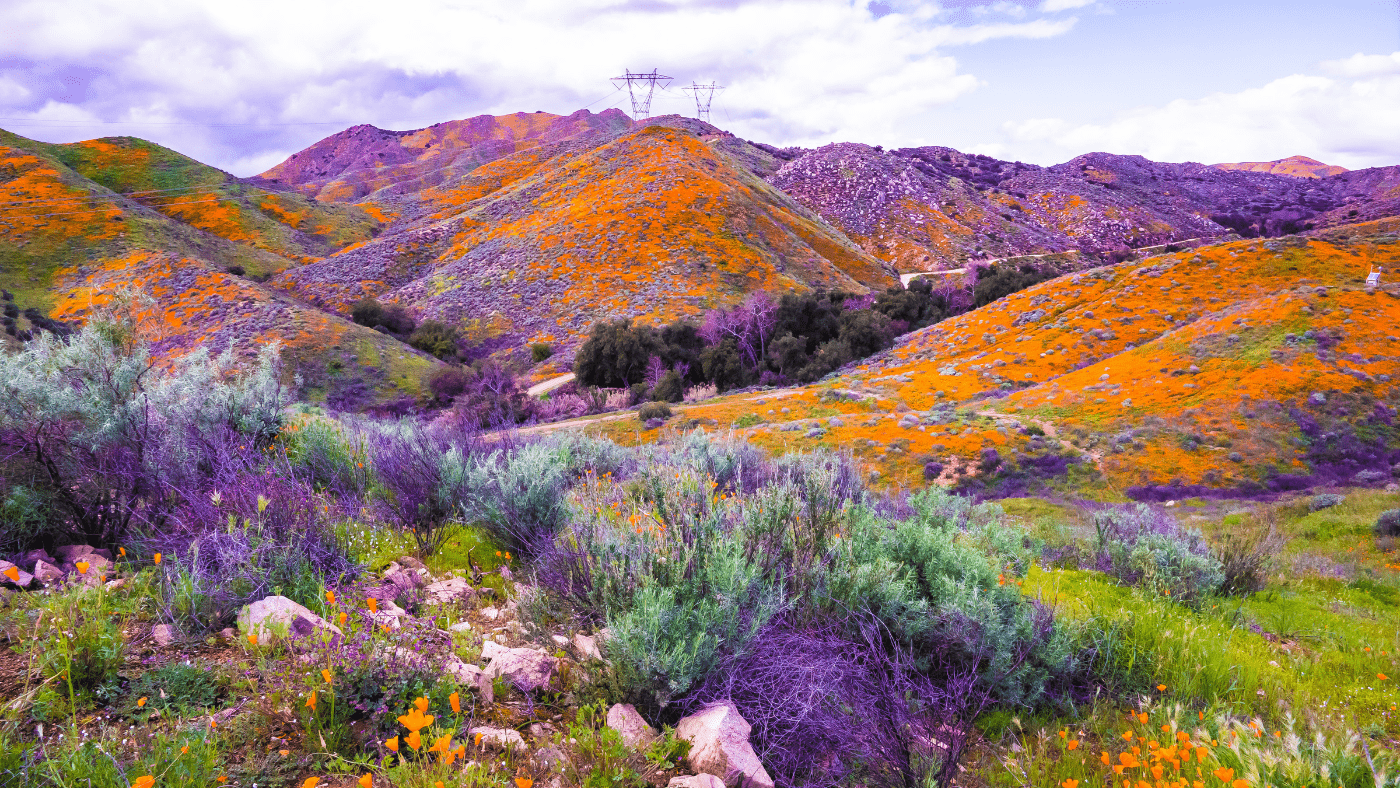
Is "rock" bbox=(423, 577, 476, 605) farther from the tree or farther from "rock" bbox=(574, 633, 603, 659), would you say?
the tree

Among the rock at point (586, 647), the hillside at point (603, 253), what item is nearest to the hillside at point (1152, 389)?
the rock at point (586, 647)

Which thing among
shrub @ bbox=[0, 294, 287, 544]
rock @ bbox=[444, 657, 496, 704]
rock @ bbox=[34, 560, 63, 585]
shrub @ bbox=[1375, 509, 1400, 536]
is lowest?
shrub @ bbox=[1375, 509, 1400, 536]

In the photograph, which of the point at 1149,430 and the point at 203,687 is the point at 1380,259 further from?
the point at 203,687

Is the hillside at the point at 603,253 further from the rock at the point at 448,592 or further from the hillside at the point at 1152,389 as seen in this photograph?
the rock at the point at 448,592

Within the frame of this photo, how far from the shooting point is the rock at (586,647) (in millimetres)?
2889

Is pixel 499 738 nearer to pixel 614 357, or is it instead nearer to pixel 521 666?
pixel 521 666

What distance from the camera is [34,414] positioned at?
4359 millimetres

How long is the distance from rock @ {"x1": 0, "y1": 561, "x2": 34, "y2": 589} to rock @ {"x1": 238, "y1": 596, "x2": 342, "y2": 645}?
4.20 feet

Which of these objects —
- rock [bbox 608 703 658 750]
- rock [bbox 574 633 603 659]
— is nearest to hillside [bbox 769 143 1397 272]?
rock [bbox 574 633 603 659]

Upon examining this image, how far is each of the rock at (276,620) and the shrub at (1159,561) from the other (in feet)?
19.6

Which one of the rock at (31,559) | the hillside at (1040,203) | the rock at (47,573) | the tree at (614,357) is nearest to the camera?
the rock at (47,573)

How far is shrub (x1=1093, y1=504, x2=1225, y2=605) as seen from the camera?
17.1 feet

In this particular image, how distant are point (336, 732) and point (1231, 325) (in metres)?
19.6

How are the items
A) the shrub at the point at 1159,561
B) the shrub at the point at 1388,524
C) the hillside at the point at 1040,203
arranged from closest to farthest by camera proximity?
the shrub at the point at 1159,561
the shrub at the point at 1388,524
the hillside at the point at 1040,203
